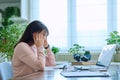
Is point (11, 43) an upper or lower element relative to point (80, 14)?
lower

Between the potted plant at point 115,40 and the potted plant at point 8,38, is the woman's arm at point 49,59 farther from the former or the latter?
the potted plant at point 115,40

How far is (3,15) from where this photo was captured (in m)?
3.62

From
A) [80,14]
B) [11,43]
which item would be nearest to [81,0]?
[80,14]

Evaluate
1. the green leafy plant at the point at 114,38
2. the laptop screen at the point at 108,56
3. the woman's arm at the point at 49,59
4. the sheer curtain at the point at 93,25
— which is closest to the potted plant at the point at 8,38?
the woman's arm at the point at 49,59

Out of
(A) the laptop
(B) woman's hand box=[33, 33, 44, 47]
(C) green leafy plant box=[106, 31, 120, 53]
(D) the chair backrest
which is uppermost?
(B) woman's hand box=[33, 33, 44, 47]

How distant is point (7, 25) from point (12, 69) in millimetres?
1412

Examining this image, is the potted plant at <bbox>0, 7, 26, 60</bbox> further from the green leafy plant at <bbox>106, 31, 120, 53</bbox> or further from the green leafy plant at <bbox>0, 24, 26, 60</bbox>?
the green leafy plant at <bbox>106, 31, 120, 53</bbox>

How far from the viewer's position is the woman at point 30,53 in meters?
1.94

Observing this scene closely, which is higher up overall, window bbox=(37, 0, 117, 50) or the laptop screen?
window bbox=(37, 0, 117, 50)

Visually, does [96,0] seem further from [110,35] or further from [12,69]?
[12,69]

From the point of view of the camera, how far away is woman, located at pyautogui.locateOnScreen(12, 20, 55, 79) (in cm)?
194

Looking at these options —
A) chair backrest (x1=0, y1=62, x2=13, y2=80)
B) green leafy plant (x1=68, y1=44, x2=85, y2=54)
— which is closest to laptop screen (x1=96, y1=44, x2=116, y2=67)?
chair backrest (x1=0, y1=62, x2=13, y2=80)

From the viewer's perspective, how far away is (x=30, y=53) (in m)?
1.96

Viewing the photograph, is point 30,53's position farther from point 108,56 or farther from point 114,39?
point 114,39
